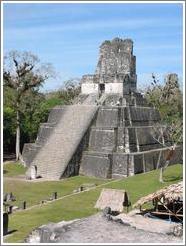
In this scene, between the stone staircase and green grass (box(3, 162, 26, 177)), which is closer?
the stone staircase

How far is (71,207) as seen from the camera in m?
18.5

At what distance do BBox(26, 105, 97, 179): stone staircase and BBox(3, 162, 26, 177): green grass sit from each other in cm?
116

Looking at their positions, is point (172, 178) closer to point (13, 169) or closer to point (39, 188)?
point (39, 188)

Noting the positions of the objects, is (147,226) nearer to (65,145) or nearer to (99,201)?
(99,201)

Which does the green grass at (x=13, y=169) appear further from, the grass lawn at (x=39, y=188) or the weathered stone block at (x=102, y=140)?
the weathered stone block at (x=102, y=140)

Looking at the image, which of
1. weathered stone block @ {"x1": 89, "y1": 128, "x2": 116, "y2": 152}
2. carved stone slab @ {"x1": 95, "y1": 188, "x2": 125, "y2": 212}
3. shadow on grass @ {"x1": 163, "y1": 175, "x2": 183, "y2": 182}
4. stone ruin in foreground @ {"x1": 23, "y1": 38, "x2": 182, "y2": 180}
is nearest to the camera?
carved stone slab @ {"x1": 95, "y1": 188, "x2": 125, "y2": 212}

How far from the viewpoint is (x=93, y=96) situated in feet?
A: 109

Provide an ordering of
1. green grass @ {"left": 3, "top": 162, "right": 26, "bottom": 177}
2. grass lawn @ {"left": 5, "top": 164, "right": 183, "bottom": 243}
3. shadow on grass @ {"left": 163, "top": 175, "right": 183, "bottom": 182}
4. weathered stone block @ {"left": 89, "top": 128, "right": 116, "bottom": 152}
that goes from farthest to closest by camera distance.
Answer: weathered stone block @ {"left": 89, "top": 128, "right": 116, "bottom": 152}, green grass @ {"left": 3, "top": 162, "right": 26, "bottom": 177}, shadow on grass @ {"left": 163, "top": 175, "right": 183, "bottom": 182}, grass lawn @ {"left": 5, "top": 164, "right": 183, "bottom": 243}

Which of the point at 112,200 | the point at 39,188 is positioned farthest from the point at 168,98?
the point at 112,200

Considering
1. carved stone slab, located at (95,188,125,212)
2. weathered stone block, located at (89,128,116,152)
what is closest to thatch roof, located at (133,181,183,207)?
carved stone slab, located at (95,188,125,212)

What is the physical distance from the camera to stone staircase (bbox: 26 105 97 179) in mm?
26856

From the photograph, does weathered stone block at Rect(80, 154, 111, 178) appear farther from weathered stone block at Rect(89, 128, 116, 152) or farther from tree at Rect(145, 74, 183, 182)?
tree at Rect(145, 74, 183, 182)

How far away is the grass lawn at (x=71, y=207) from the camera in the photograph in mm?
15802

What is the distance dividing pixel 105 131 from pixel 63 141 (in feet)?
9.14
